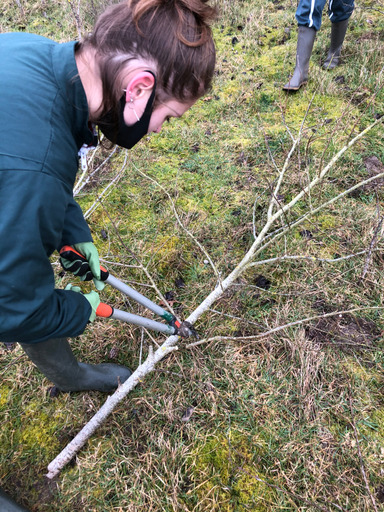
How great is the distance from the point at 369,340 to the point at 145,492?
5.56ft

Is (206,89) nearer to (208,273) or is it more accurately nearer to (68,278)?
(208,273)

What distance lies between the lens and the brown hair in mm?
1183

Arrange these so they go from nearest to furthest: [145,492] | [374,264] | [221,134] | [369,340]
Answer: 1. [145,492]
2. [369,340]
3. [374,264]
4. [221,134]

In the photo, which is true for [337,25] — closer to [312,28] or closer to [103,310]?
[312,28]

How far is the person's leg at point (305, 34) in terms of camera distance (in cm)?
361

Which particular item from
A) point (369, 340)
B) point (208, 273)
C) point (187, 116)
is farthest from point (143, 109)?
point (187, 116)

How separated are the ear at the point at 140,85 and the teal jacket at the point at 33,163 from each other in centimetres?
17

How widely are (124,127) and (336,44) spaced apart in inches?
151

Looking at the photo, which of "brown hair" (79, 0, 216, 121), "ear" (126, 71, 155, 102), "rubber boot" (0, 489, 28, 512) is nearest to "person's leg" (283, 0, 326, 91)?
"brown hair" (79, 0, 216, 121)

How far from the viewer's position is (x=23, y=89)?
1110mm

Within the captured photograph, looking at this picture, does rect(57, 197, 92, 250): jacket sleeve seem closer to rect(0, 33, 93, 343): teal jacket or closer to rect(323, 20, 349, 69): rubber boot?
rect(0, 33, 93, 343): teal jacket

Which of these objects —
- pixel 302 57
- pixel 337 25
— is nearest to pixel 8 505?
pixel 302 57

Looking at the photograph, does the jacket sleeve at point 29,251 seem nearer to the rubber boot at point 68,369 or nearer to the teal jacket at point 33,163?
the teal jacket at point 33,163

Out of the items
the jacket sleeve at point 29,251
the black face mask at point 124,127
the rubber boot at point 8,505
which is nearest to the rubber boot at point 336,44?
the black face mask at point 124,127
